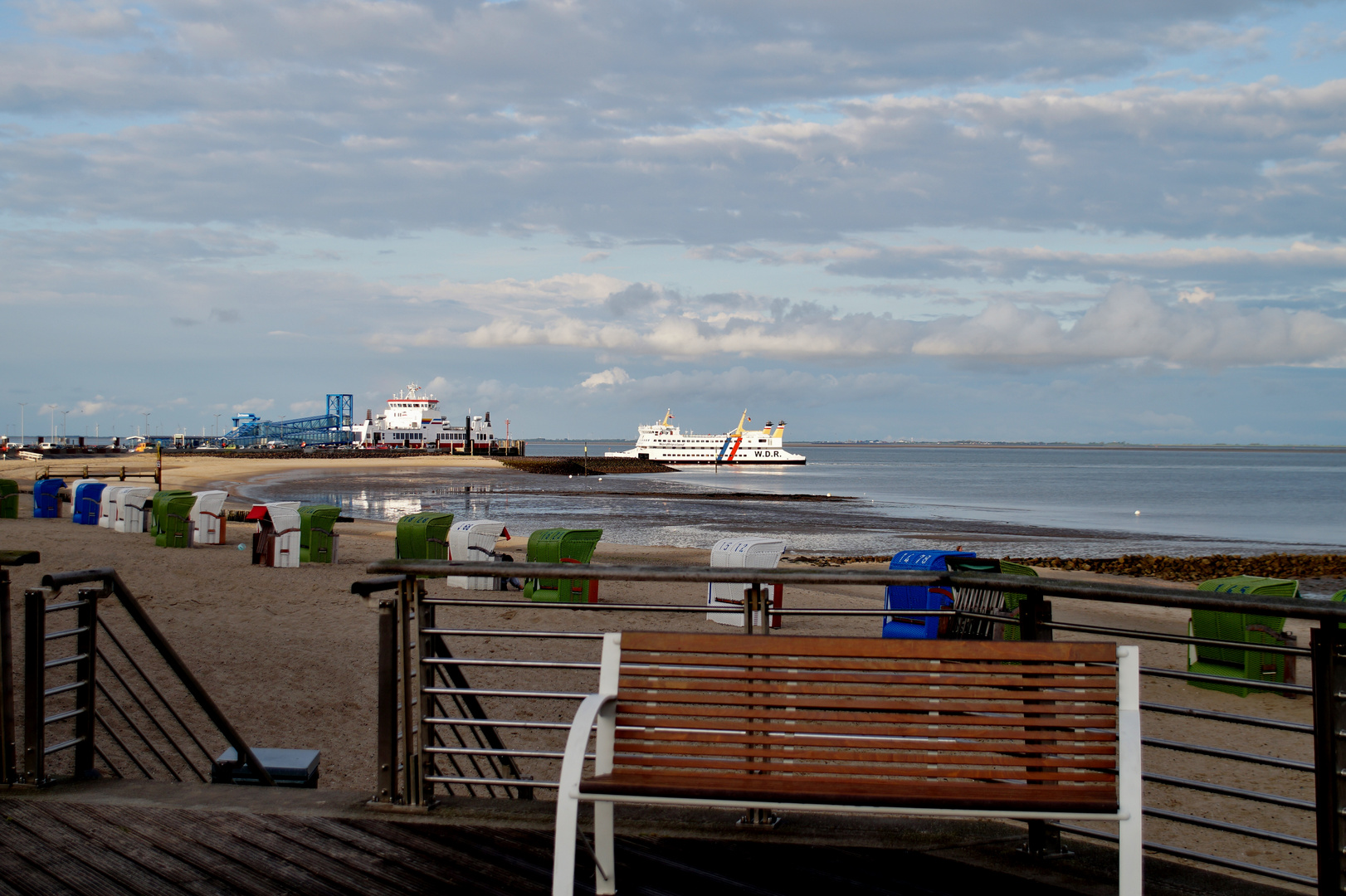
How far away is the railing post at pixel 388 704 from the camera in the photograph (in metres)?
3.47

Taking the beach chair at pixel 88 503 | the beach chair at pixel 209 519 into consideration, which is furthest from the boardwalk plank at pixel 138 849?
the beach chair at pixel 88 503

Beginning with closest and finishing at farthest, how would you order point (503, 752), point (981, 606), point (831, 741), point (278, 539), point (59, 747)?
1. point (831, 741)
2. point (59, 747)
3. point (503, 752)
4. point (981, 606)
5. point (278, 539)

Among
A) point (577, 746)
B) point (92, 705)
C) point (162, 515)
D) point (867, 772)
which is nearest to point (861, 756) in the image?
point (867, 772)

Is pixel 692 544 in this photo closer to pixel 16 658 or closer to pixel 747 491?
pixel 16 658

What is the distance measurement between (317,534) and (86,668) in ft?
40.4

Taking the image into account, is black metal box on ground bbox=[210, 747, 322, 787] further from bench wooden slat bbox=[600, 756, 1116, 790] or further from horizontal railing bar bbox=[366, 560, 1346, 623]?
bench wooden slat bbox=[600, 756, 1116, 790]

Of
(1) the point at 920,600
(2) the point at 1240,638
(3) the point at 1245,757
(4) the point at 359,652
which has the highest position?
(3) the point at 1245,757

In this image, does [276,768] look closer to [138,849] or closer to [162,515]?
[138,849]

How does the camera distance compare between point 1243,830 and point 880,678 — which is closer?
point 880,678

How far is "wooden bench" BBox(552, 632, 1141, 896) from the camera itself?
8.45ft

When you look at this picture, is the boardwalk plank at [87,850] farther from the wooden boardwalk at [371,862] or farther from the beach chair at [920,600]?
the beach chair at [920,600]

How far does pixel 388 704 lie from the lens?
3.52 m

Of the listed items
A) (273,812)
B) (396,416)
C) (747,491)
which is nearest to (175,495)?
(273,812)

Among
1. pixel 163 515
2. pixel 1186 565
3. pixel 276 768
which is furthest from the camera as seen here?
pixel 1186 565
